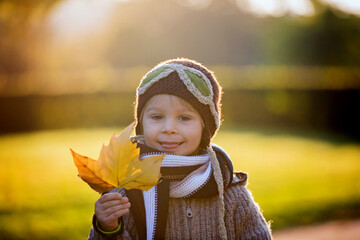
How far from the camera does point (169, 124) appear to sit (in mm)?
2215

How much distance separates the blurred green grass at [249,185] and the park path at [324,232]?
0.60 ft

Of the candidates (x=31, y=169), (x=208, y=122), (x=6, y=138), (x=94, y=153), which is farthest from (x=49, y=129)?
(x=208, y=122)

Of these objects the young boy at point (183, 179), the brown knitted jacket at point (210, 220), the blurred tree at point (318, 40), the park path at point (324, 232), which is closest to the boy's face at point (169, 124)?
the young boy at point (183, 179)

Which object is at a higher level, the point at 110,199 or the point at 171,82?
the point at 171,82

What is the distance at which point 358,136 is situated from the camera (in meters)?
15.4

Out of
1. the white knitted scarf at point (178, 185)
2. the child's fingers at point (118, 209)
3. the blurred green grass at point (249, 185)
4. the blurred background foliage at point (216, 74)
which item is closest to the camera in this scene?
the child's fingers at point (118, 209)

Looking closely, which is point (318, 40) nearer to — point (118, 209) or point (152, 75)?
point (152, 75)

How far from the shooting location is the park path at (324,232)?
5004 mm

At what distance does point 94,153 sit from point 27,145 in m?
3.13

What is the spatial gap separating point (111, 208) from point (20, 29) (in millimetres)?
15142

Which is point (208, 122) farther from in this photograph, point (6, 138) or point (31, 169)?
point (6, 138)

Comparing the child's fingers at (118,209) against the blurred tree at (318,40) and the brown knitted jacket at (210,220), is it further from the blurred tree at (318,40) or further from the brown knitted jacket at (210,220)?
the blurred tree at (318,40)

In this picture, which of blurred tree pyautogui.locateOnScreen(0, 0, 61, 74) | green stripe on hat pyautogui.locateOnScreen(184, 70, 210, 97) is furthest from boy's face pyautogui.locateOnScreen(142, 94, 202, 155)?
blurred tree pyautogui.locateOnScreen(0, 0, 61, 74)

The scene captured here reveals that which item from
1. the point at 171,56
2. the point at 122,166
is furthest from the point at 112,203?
the point at 171,56
